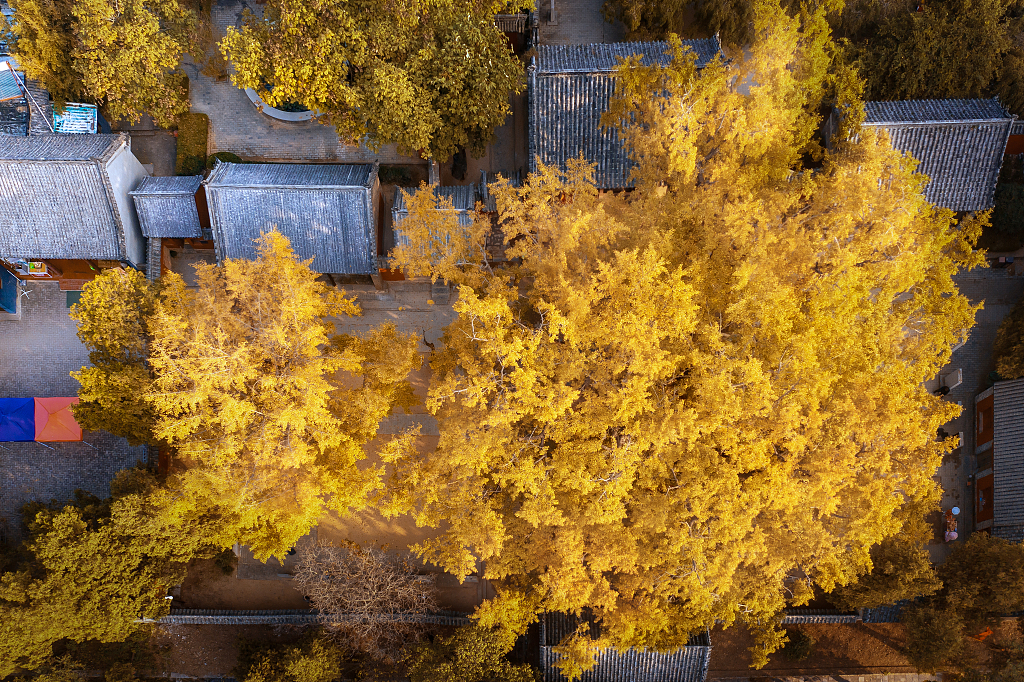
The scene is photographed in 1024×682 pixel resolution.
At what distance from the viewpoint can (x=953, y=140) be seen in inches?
909

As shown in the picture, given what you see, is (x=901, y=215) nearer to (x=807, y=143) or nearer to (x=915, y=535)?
(x=807, y=143)

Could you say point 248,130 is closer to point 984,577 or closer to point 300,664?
point 300,664

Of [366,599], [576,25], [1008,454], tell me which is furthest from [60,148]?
[1008,454]

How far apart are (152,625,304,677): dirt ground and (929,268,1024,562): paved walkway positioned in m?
29.9

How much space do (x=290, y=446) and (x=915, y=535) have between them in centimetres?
2170

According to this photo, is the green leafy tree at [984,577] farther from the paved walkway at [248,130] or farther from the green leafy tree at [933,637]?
the paved walkway at [248,130]

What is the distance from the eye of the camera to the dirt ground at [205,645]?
78.8 ft

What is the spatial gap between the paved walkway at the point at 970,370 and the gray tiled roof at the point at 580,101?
16781 millimetres

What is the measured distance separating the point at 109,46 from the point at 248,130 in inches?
234

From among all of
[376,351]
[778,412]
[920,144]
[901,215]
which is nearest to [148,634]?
[376,351]

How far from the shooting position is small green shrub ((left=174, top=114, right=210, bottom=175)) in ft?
85.0

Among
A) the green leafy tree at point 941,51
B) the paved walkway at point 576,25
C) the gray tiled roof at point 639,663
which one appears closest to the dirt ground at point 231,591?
the gray tiled roof at point 639,663

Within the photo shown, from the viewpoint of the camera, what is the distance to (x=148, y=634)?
22547 millimetres

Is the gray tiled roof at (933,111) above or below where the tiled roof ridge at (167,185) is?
above
